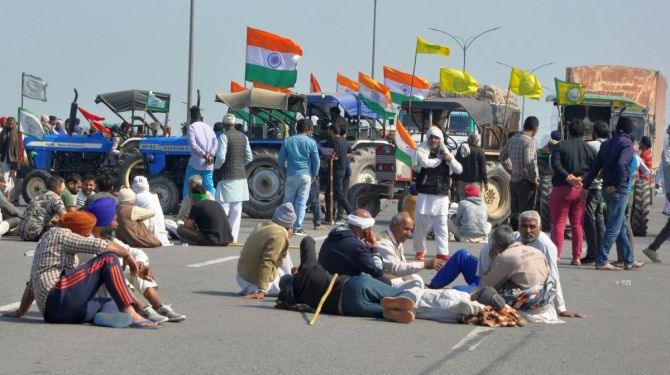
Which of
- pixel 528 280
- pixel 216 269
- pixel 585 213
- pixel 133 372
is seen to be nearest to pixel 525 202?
pixel 585 213

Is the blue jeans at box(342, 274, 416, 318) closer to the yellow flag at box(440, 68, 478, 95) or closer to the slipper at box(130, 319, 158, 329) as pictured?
the slipper at box(130, 319, 158, 329)

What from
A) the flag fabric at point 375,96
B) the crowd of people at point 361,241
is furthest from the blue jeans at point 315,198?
the flag fabric at point 375,96

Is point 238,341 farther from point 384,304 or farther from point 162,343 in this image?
point 384,304

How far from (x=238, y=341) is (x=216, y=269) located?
5.60m

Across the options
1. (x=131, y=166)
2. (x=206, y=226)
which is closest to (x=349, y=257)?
(x=206, y=226)

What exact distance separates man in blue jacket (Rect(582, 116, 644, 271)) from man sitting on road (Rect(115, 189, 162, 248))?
5608mm

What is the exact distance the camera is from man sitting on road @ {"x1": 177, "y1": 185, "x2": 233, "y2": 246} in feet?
59.5

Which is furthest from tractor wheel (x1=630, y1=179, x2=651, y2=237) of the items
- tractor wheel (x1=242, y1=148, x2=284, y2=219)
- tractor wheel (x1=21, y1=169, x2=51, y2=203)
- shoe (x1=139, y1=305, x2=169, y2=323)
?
shoe (x1=139, y1=305, x2=169, y2=323)

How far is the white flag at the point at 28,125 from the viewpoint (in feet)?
92.3

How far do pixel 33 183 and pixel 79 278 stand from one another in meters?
19.1

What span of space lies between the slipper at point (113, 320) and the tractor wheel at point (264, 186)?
15.4 meters

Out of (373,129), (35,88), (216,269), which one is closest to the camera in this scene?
(216,269)

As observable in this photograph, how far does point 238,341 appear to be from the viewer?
9.69 m

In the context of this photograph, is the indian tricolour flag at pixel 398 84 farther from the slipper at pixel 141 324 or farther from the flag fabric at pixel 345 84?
the slipper at pixel 141 324
